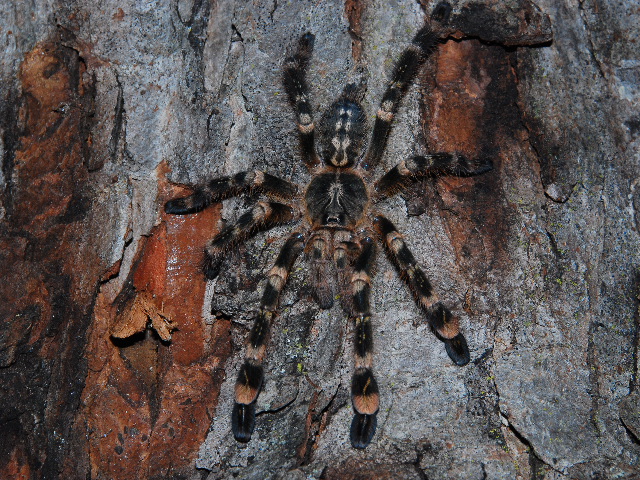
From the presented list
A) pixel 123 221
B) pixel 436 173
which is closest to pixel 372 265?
pixel 436 173

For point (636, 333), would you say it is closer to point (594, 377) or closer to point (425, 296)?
point (594, 377)

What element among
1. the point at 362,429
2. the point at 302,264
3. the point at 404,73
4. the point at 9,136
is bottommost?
the point at 362,429

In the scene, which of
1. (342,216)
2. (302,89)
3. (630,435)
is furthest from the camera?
(342,216)

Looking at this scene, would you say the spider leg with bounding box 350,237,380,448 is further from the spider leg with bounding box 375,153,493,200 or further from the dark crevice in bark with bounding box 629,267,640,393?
the dark crevice in bark with bounding box 629,267,640,393

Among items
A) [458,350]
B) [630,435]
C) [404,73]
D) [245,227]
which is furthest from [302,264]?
[630,435]

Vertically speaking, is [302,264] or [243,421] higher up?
[302,264]

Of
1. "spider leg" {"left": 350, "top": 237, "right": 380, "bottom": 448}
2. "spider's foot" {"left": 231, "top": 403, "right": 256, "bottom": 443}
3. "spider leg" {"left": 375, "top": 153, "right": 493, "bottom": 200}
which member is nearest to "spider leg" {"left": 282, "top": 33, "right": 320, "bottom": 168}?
"spider leg" {"left": 375, "top": 153, "right": 493, "bottom": 200}
